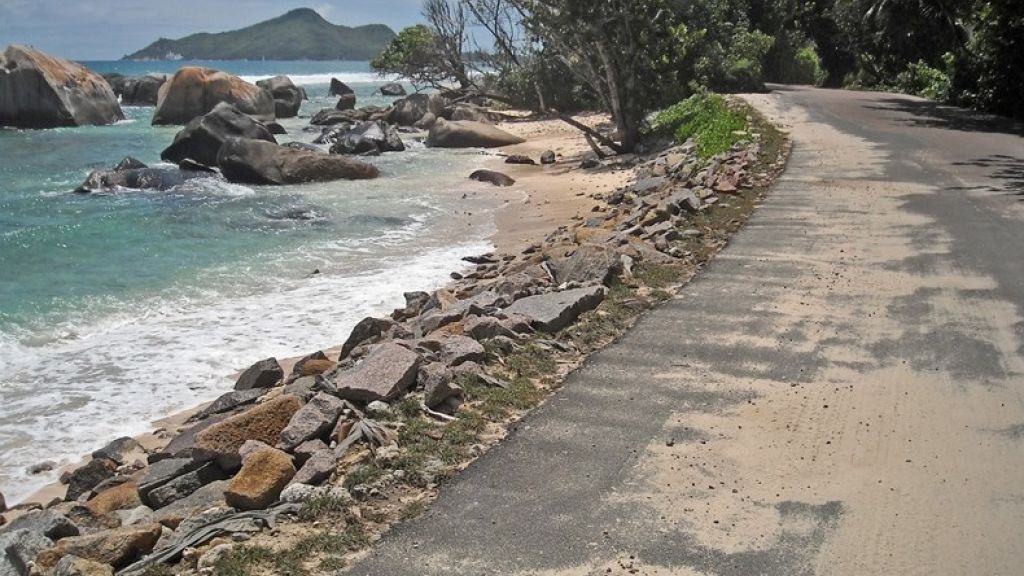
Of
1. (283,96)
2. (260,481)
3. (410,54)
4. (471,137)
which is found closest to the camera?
(260,481)

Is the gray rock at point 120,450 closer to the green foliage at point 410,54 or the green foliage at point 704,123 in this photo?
the green foliage at point 704,123

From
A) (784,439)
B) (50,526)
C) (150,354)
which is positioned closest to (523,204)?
(150,354)

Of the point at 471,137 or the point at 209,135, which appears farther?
the point at 471,137

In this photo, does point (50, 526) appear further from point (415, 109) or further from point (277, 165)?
point (415, 109)

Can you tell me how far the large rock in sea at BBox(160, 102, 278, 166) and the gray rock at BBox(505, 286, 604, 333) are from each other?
2088 centimetres

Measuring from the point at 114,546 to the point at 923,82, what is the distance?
3579 cm

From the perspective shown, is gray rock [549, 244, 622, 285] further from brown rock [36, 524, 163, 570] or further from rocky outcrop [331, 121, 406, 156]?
rocky outcrop [331, 121, 406, 156]

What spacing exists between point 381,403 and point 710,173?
10.5 meters

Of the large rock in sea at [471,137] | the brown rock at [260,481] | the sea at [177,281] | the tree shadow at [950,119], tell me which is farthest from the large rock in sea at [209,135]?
the brown rock at [260,481]

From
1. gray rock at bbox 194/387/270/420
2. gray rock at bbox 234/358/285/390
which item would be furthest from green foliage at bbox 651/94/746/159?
gray rock at bbox 194/387/270/420

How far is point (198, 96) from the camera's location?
42344 mm

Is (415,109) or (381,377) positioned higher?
(415,109)

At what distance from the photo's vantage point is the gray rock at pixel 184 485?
630cm

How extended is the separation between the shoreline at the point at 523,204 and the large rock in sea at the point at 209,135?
303 inches
